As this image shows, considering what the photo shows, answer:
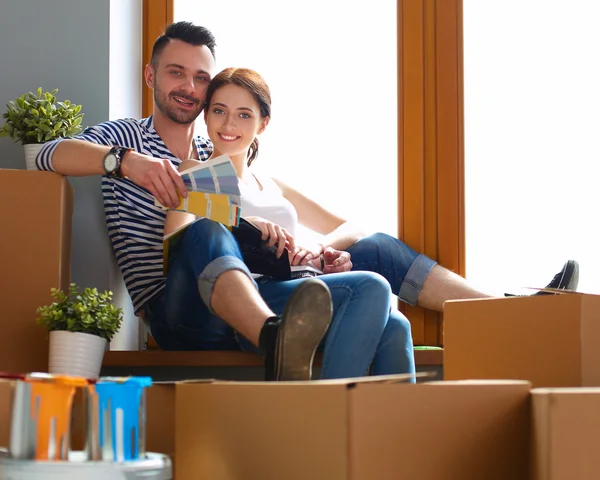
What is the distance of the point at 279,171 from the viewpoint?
2467mm

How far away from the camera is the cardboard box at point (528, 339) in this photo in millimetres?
1117

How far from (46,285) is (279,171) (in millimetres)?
867

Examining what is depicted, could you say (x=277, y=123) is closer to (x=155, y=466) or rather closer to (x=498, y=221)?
(x=498, y=221)

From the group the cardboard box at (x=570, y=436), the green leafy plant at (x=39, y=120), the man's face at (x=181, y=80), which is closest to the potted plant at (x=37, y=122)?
the green leafy plant at (x=39, y=120)

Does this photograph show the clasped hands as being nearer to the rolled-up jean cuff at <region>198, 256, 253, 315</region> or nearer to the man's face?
the rolled-up jean cuff at <region>198, 256, 253, 315</region>

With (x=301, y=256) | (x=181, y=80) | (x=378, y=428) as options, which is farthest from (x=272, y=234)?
(x=378, y=428)

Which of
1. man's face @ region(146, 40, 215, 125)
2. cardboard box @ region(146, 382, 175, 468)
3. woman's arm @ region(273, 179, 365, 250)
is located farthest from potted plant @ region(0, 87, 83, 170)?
cardboard box @ region(146, 382, 175, 468)

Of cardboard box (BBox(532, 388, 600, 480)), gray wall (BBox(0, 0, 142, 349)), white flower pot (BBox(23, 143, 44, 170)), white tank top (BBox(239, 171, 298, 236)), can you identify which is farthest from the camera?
gray wall (BBox(0, 0, 142, 349))

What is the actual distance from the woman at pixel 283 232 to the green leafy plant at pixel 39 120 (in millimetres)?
295

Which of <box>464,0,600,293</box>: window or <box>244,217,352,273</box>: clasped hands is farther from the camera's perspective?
<box>464,0,600,293</box>: window

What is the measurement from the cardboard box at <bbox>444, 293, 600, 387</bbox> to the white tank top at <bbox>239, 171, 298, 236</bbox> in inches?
33.5

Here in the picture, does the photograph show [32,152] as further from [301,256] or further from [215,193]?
[301,256]

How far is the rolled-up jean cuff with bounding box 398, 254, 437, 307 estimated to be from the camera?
7.22 ft

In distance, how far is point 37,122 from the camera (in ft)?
6.60
